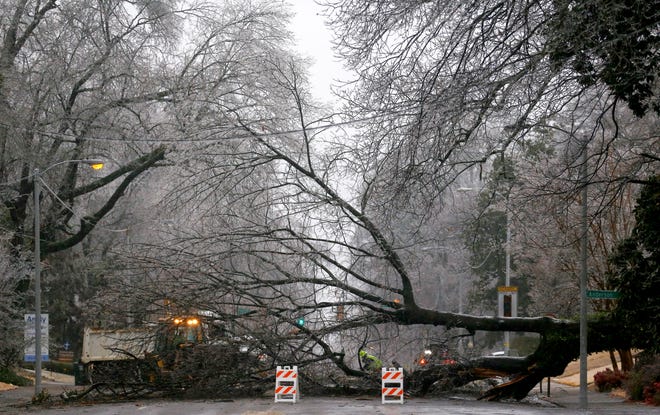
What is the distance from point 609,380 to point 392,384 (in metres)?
12.6

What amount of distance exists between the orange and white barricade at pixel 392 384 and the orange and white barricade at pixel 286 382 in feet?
6.64

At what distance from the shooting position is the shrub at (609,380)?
101ft

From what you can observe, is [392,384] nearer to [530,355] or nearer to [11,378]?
[530,355]

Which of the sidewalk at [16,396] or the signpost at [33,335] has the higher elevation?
the signpost at [33,335]

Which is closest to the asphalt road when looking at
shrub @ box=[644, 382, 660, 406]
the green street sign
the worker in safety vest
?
shrub @ box=[644, 382, 660, 406]

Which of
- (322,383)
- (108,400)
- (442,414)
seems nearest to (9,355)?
(108,400)

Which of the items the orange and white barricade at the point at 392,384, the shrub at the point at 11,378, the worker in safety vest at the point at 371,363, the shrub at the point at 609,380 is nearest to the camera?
the orange and white barricade at the point at 392,384

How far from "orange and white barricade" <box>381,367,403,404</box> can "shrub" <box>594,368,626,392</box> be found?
12083 millimetres

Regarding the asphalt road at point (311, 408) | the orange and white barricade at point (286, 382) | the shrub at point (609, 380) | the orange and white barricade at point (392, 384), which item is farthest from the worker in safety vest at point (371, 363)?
the shrub at point (609, 380)

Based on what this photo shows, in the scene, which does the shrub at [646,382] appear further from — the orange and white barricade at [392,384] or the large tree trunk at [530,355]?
the orange and white barricade at [392,384]

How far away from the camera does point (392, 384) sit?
21.6 m

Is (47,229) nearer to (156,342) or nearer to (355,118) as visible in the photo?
(156,342)

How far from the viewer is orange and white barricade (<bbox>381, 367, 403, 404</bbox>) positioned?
2105 cm

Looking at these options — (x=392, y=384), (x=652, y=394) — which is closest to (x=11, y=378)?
(x=392, y=384)
